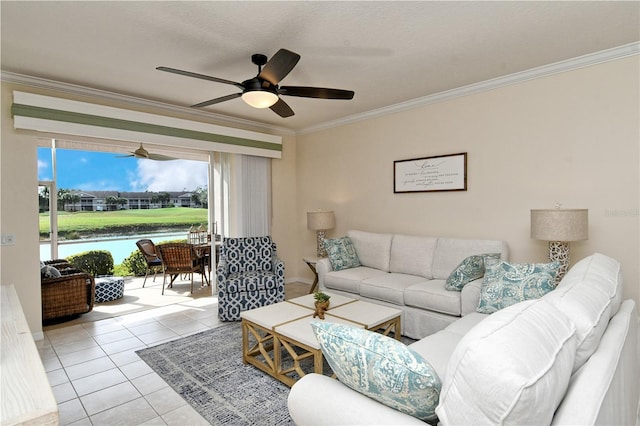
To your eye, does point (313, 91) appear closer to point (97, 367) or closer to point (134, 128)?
point (134, 128)

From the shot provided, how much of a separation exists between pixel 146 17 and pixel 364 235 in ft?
10.9

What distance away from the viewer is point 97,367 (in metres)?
2.90

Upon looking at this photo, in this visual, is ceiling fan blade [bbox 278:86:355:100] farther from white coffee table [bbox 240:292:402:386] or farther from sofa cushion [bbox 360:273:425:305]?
sofa cushion [bbox 360:273:425:305]

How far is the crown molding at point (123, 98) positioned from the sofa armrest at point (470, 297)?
12.8 feet

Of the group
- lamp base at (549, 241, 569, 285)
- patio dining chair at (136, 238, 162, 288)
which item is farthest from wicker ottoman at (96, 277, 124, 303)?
lamp base at (549, 241, 569, 285)

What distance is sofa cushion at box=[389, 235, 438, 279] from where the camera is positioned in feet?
12.9

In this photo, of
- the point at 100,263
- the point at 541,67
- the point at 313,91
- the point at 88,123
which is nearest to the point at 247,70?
the point at 313,91

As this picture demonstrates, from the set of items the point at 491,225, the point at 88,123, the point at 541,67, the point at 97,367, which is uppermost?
the point at 541,67

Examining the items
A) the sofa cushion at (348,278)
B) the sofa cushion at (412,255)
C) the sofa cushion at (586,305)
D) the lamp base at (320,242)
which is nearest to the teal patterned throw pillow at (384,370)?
the sofa cushion at (586,305)

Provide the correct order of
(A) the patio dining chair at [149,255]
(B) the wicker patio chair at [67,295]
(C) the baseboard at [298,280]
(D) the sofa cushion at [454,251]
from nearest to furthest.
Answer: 1. (D) the sofa cushion at [454,251]
2. (B) the wicker patio chair at [67,295]
3. (C) the baseboard at [298,280]
4. (A) the patio dining chair at [149,255]

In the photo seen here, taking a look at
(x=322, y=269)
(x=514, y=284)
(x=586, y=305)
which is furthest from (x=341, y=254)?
(x=586, y=305)

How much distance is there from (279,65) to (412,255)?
104 inches

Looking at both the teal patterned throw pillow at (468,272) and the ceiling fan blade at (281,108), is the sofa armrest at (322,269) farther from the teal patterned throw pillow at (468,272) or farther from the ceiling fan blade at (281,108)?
the ceiling fan blade at (281,108)

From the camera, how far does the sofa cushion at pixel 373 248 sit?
14.1ft
